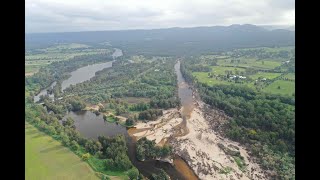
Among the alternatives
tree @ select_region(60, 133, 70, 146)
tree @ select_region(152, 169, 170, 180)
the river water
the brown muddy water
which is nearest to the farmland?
the river water

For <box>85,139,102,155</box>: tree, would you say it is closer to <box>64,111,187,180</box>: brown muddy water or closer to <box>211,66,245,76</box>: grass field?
<box>64,111,187,180</box>: brown muddy water

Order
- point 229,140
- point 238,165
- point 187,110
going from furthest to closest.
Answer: point 187,110 < point 229,140 < point 238,165

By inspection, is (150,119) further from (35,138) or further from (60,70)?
(60,70)

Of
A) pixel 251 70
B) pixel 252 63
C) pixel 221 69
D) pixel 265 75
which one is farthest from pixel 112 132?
pixel 252 63

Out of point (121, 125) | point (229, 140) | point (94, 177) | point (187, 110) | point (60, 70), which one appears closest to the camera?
point (94, 177)

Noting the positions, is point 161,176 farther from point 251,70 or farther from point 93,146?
point 251,70

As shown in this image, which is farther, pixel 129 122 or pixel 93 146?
pixel 129 122
